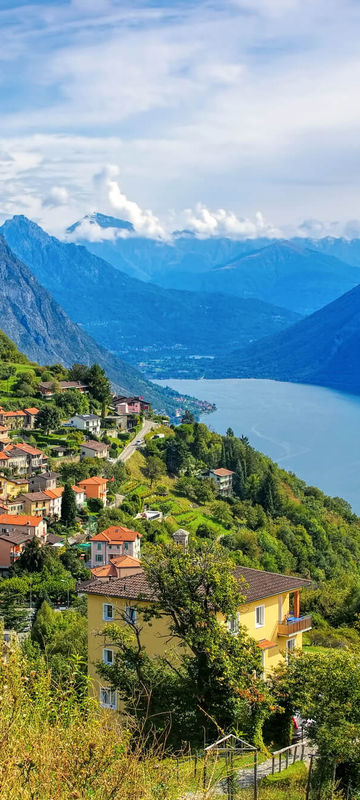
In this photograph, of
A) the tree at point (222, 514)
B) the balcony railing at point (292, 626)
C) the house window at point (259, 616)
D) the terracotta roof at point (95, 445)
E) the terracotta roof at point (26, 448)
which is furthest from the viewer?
the terracotta roof at point (95, 445)

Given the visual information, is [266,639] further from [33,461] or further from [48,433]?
[48,433]

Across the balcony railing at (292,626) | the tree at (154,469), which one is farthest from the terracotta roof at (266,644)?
the tree at (154,469)

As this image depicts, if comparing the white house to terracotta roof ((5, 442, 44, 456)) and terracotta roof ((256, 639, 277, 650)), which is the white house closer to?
terracotta roof ((5, 442, 44, 456))

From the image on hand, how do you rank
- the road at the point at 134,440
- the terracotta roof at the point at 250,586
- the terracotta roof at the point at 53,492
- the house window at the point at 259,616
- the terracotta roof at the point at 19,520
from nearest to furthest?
the terracotta roof at the point at 250,586 → the house window at the point at 259,616 → the terracotta roof at the point at 19,520 → the terracotta roof at the point at 53,492 → the road at the point at 134,440

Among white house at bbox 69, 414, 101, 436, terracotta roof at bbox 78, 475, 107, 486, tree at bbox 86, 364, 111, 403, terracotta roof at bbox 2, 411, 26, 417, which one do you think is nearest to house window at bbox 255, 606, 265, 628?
terracotta roof at bbox 78, 475, 107, 486

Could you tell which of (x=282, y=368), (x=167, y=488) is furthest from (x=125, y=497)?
(x=282, y=368)

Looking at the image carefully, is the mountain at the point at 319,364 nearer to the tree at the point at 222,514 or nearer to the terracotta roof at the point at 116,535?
the tree at the point at 222,514
